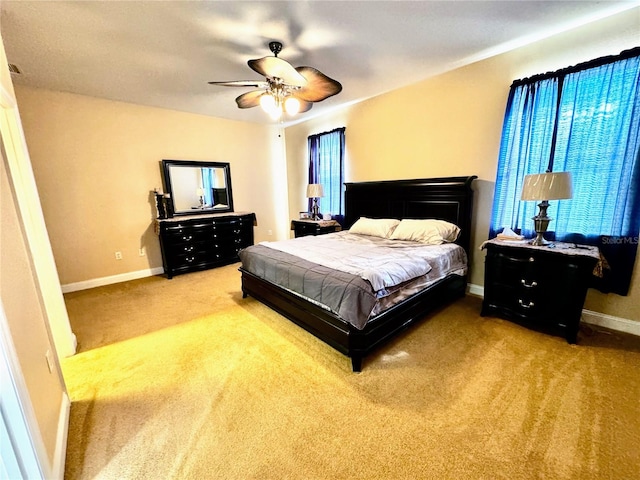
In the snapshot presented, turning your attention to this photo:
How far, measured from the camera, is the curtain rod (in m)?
2.07

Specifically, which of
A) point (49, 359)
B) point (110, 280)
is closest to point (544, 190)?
point (49, 359)

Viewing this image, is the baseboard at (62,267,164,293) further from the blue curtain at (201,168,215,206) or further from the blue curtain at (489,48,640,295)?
the blue curtain at (489,48,640,295)

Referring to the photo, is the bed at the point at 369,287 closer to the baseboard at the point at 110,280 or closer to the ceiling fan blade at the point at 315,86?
the ceiling fan blade at the point at 315,86

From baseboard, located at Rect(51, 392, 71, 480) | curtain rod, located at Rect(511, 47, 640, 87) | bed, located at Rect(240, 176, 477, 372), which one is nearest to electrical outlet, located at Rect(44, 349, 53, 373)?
baseboard, located at Rect(51, 392, 71, 480)

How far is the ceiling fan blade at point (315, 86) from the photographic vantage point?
2162 millimetres

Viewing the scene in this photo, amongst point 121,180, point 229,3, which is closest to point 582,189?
point 229,3

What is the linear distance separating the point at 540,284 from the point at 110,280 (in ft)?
17.8

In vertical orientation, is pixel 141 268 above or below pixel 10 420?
below

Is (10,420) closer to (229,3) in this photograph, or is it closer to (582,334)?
(229,3)

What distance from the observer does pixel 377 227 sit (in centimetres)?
358

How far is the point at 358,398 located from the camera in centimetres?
169

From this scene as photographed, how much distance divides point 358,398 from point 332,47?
3.03 meters

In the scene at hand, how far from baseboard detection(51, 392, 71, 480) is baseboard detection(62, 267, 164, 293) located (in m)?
2.79

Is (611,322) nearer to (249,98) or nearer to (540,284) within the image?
(540,284)
